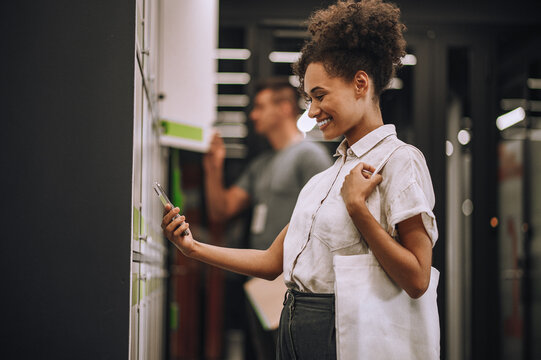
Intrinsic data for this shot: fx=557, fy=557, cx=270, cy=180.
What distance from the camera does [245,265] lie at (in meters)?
1.53

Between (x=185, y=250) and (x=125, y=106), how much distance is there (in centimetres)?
40

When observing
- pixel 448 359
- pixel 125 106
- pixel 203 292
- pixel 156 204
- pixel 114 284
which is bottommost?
pixel 448 359

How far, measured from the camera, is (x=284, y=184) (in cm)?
313

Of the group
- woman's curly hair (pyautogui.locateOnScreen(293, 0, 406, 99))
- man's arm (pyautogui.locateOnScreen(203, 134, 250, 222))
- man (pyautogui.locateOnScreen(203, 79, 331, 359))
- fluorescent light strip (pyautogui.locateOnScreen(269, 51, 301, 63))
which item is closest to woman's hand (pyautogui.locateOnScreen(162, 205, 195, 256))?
woman's curly hair (pyautogui.locateOnScreen(293, 0, 406, 99))

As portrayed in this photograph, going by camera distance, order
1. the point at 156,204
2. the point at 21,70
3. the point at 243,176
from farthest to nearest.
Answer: the point at 243,176
the point at 156,204
the point at 21,70

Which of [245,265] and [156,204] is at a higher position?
[156,204]

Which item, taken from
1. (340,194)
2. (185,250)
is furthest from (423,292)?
(185,250)

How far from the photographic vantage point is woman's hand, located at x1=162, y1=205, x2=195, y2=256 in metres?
1.42

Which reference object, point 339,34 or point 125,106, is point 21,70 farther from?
point 339,34

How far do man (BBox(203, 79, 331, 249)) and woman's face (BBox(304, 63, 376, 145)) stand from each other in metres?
1.69

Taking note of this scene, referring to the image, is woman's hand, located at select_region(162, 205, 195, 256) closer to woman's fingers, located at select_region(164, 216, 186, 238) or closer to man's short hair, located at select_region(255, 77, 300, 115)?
woman's fingers, located at select_region(164, 216, 186, 238)

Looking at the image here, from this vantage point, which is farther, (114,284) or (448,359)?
(448,359)

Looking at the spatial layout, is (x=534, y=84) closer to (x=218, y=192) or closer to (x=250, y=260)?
(x=218, y=192)

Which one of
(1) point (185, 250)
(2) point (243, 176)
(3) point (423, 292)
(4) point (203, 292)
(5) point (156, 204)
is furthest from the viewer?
(4) point (203, 292)
